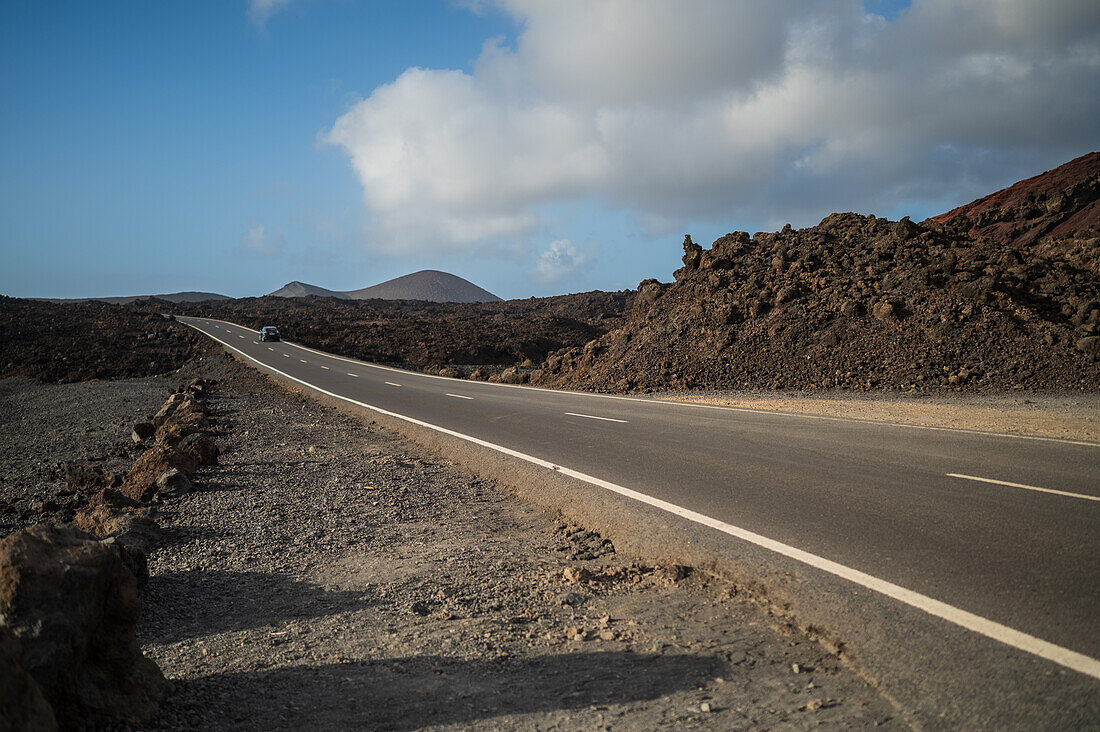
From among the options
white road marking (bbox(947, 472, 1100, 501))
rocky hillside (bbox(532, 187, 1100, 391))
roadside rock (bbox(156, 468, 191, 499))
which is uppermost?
rocky hillside (bbox(532, 187, 1100, 391))

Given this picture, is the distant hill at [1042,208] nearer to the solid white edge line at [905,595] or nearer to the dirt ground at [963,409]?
the dirt ground at [963,409]

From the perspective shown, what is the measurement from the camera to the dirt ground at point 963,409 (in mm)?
9586

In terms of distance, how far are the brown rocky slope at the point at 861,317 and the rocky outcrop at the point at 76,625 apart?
630 inches

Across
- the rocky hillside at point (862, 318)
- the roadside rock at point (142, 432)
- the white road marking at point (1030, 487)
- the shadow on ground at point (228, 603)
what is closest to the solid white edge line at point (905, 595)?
the white road marking at point (1030, 487)

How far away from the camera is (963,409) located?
11.8 metres

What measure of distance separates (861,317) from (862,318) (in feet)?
0.23

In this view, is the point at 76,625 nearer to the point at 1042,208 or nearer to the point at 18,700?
the point at 18,700

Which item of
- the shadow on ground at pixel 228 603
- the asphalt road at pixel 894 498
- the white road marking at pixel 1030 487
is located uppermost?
the white road marking at pixel 1030 487

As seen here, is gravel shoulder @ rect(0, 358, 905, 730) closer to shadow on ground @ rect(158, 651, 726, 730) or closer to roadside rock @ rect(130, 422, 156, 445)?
shadow on ground @ rect(158, 651, 726, 730)

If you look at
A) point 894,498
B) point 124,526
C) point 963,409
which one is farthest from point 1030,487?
point 124,526

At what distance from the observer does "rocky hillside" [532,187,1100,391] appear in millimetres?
14781

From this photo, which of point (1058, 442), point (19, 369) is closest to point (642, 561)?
point (1058, 442)

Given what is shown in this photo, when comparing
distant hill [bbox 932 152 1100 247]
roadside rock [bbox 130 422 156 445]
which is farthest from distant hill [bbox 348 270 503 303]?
roadside rock [bbox 130 422 156 445]

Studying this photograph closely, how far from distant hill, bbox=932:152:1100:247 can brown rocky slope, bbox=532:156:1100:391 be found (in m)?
19.5
